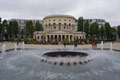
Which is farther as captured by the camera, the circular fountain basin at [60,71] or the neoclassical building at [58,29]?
the neoclassical building at [58,29]

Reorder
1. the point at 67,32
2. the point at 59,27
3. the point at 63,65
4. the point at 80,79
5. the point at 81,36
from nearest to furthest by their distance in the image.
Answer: the point at 80,79
the point at 63,65
the point at 67,32
the point at 81,36
the point at 59,27

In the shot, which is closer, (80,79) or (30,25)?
(80,79)

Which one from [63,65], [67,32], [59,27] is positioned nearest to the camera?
[63,65]

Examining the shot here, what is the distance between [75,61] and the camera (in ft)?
31.0

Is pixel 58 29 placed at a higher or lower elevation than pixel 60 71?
higher

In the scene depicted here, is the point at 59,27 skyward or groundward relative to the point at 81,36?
skyward

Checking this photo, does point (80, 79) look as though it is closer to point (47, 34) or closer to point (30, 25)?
point (47, 34)

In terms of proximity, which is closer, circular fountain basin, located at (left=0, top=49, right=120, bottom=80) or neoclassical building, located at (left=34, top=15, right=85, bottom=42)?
circular fountain basin, located at (left=0, top=49, right=120, bottom=80)

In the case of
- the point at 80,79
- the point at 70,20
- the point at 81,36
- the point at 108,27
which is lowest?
the point at 80,79

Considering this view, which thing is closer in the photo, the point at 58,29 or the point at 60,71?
the point at 60,71

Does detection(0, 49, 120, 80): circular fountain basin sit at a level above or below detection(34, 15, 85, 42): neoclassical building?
below

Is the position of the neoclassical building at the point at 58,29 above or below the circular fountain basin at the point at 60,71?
above

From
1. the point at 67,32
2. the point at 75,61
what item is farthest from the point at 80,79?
the point at 67,32

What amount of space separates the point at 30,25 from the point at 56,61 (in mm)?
50088
